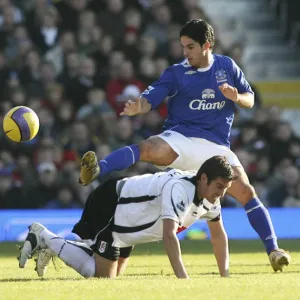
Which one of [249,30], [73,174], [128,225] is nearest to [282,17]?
[249,30]

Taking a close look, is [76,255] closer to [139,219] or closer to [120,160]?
[139,219]

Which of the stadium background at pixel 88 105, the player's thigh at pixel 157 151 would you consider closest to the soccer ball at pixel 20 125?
the player's thigh at pixel 157 151

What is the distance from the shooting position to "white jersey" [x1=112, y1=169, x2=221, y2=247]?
8.70 meters

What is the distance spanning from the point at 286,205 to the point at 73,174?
3518 millimetres

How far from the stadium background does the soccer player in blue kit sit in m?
5.56

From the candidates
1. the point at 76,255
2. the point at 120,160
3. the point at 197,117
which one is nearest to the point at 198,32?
the point at 197,117

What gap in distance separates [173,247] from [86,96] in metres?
9.52

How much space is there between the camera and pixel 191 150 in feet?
33.6

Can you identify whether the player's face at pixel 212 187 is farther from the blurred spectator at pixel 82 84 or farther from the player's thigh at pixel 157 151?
the blurred spectator at pixel 82 84

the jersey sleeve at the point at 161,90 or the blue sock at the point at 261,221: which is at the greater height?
the jersey sleeve at the point at 161,90

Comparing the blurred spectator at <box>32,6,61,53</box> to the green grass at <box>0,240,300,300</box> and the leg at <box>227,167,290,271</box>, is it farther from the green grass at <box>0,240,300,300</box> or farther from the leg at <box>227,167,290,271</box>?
the leg at <box>227,167,290,271</box>

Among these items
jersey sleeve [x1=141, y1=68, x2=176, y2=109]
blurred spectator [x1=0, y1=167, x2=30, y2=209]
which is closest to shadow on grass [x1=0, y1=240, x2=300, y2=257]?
blurred spectator [x1=0, y1=167, x2=30, y2=209]

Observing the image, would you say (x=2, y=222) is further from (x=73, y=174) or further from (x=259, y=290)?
(x=259, y=290)

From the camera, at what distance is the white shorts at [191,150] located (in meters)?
10.2
